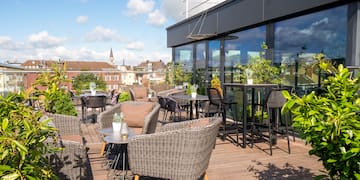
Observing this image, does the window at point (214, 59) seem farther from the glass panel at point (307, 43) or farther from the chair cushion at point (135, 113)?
the chair cushion at point (135, 113)

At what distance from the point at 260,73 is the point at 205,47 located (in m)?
3.54

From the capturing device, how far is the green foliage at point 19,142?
103cm

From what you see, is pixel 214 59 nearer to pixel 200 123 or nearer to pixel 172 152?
pixel 200 123

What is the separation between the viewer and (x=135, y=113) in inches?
172

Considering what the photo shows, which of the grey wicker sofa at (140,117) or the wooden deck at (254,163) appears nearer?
the wooden deck at (254,163)

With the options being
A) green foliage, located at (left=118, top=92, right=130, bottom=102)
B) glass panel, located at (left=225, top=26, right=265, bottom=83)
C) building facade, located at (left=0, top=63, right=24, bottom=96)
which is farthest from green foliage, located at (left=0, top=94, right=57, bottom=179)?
green foliage, located at (left=118, top=92, right=130, bottom=102)

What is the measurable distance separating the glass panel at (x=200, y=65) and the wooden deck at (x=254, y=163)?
4.16 metres

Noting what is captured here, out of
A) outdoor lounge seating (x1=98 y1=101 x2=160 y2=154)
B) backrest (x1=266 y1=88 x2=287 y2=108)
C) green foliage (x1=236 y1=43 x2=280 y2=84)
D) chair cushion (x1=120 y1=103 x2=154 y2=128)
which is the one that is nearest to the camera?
outdoor lounge seating (x1=98 y1=101 x2=160 y2=154)

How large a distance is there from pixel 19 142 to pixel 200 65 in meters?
8.33

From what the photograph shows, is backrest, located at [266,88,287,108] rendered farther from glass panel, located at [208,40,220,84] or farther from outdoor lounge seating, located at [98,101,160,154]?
glass panel, located at [208,40,220,84]

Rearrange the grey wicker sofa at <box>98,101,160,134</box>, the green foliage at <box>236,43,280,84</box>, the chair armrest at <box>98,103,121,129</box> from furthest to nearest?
the green foliage at <box>236,43,280,84</box> < the chair armrest at <box>98,103,121,129</box> < the grey wicker sofa at <box>98,101,160,134</box>

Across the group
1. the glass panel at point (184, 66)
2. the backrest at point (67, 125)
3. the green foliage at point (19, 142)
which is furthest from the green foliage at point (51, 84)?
the glass panel at point (184, 66)

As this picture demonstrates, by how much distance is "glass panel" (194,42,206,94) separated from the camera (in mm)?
8901

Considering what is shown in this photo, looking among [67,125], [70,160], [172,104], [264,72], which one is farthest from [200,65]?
[70,160]
